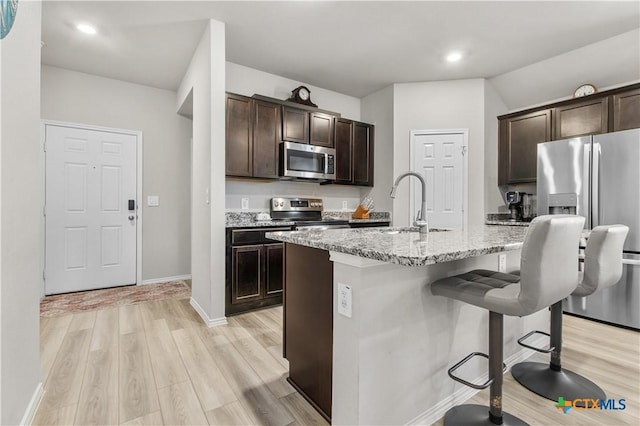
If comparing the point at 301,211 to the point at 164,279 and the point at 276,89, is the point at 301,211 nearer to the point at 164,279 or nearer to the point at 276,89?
the point at 276,89

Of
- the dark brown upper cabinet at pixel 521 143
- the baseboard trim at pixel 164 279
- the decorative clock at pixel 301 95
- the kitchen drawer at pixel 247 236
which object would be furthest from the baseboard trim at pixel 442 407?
the baseboard trim at pixel 164 279

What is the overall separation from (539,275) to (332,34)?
282 centimetres

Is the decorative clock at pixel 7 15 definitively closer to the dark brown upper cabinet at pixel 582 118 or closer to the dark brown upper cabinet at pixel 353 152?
the dark brown upper cabinet at pixel 353 152

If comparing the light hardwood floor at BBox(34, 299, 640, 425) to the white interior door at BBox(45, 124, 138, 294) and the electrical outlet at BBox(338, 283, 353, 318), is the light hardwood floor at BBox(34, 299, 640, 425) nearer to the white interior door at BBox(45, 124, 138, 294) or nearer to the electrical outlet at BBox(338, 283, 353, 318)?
the electrical outlet at BBox(338, 283, 353, 318)

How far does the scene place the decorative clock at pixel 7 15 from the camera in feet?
3.85

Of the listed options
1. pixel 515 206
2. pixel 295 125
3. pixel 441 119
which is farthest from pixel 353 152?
pixel 515 206

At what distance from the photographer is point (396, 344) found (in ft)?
4.36

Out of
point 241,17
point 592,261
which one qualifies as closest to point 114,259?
point 241,17

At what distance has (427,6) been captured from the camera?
261cm

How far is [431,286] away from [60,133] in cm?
437

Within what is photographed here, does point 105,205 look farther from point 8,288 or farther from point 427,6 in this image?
point 427,6

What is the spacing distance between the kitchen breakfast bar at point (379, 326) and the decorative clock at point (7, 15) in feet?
4.50

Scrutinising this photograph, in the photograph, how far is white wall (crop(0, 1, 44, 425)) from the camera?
1231 mm

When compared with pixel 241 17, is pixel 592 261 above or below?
below
